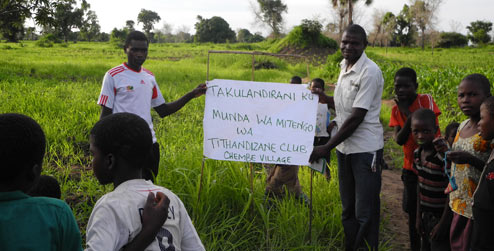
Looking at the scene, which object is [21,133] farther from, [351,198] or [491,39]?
[491,39]

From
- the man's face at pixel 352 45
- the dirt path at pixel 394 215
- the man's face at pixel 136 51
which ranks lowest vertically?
the dirt path at pixel 394 215

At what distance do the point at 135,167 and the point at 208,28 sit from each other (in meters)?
63.7

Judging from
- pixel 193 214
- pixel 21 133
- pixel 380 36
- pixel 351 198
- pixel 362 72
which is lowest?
pixel 193 214

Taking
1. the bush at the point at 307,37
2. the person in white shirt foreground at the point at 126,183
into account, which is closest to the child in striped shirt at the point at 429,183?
the person in white shirt foreground at the point at 126,183

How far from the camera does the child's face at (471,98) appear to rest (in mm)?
2467

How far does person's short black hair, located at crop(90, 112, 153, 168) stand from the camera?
4.84ft

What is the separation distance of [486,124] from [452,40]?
59.8m

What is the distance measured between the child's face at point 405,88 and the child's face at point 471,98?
779 millimetres

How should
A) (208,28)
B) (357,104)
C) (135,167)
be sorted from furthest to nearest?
(208,28), (357,104), (135,167)

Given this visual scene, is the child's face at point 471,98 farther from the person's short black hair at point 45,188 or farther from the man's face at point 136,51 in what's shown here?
the person's short black hair at point 45,188

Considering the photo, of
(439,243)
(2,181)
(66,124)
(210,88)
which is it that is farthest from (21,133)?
(66,124)

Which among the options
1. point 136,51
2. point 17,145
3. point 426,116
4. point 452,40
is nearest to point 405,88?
point 426,116

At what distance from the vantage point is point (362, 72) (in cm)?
268

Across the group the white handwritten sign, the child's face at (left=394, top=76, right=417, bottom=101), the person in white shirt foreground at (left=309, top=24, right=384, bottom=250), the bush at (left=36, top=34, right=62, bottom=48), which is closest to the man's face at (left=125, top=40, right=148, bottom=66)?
the white handwritten sign
